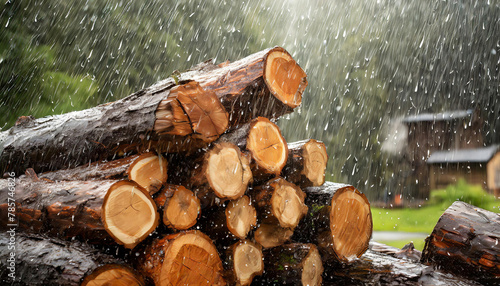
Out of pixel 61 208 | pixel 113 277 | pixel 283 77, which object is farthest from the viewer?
pixel 283 77

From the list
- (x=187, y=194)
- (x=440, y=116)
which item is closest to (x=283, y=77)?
(x=187, y=194)

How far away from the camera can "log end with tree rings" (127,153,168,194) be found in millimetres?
2078

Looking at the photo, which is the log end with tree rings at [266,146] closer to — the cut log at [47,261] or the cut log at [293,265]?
the cut log at [293,265]

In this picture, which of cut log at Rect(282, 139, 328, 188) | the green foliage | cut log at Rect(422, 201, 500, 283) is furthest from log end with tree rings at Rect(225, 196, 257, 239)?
the green foliage

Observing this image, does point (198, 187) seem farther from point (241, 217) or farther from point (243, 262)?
point (243, 262)

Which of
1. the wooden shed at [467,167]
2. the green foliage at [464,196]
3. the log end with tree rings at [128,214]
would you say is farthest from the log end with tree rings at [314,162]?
the wooden shed at [467,167]

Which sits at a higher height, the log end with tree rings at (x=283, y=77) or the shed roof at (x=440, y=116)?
the shed roof at (x=440, y=116)

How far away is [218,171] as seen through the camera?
2.10 metres

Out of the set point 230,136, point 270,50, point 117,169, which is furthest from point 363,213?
point 117,169

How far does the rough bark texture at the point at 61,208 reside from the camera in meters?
1.72

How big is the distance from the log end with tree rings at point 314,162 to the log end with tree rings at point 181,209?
92cm

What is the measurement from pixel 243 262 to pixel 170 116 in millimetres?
1034

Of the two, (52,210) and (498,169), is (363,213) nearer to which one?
(52,210)

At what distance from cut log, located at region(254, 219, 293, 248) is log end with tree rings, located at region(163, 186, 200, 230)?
0.52 meters
